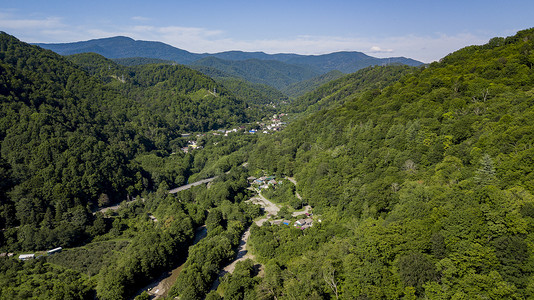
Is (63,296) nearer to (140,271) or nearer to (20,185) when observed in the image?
(140,271)

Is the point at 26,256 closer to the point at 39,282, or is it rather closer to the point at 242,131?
the point at 39,282

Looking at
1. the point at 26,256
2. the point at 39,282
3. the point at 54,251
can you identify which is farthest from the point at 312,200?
the point at 26,256

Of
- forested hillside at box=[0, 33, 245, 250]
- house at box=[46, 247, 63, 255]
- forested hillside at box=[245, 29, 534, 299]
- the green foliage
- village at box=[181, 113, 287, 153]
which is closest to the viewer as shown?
forested hillside at box=[245, 29, 534, 299]

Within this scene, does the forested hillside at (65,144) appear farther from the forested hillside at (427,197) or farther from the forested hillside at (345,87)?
the forested hillside at (345,87)

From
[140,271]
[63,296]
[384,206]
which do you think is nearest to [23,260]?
[63,296]

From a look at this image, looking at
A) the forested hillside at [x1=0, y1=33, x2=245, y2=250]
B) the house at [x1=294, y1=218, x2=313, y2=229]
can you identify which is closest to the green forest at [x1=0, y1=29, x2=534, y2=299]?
the forested hillside at [x1=0, y1=33, x2=245, y2=250]

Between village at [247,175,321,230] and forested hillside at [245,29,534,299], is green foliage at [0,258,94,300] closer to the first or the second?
forested hillside at [245,29,534,299]
